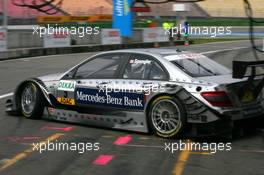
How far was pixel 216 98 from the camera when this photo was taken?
22.7 ft

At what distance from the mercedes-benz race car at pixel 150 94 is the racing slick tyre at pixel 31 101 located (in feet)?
0.06

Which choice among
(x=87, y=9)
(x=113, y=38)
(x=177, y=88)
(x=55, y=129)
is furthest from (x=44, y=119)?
(x=87, y=9)

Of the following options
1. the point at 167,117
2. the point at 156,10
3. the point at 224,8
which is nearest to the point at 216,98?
the point at 167,117

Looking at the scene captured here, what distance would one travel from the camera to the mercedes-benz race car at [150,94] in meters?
7.00

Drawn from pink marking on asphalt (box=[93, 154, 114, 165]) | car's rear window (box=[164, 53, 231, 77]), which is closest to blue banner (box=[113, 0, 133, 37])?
car's rear window (box=[164, 53, 231, 77])

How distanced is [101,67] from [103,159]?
232 cm

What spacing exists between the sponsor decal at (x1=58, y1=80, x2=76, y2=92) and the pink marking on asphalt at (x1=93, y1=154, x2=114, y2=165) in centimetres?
218

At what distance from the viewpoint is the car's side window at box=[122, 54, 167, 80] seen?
758cm

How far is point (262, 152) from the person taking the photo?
21.8 ft

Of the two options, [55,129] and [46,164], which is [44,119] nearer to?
[55,129]

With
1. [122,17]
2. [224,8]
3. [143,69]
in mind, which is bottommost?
[143,69]

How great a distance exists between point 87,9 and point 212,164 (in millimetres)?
50756

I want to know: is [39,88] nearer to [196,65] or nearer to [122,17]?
[196,65]

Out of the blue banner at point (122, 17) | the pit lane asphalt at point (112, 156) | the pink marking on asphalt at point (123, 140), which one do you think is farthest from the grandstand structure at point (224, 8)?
the pink marking on asphalt at point (123, 140)
